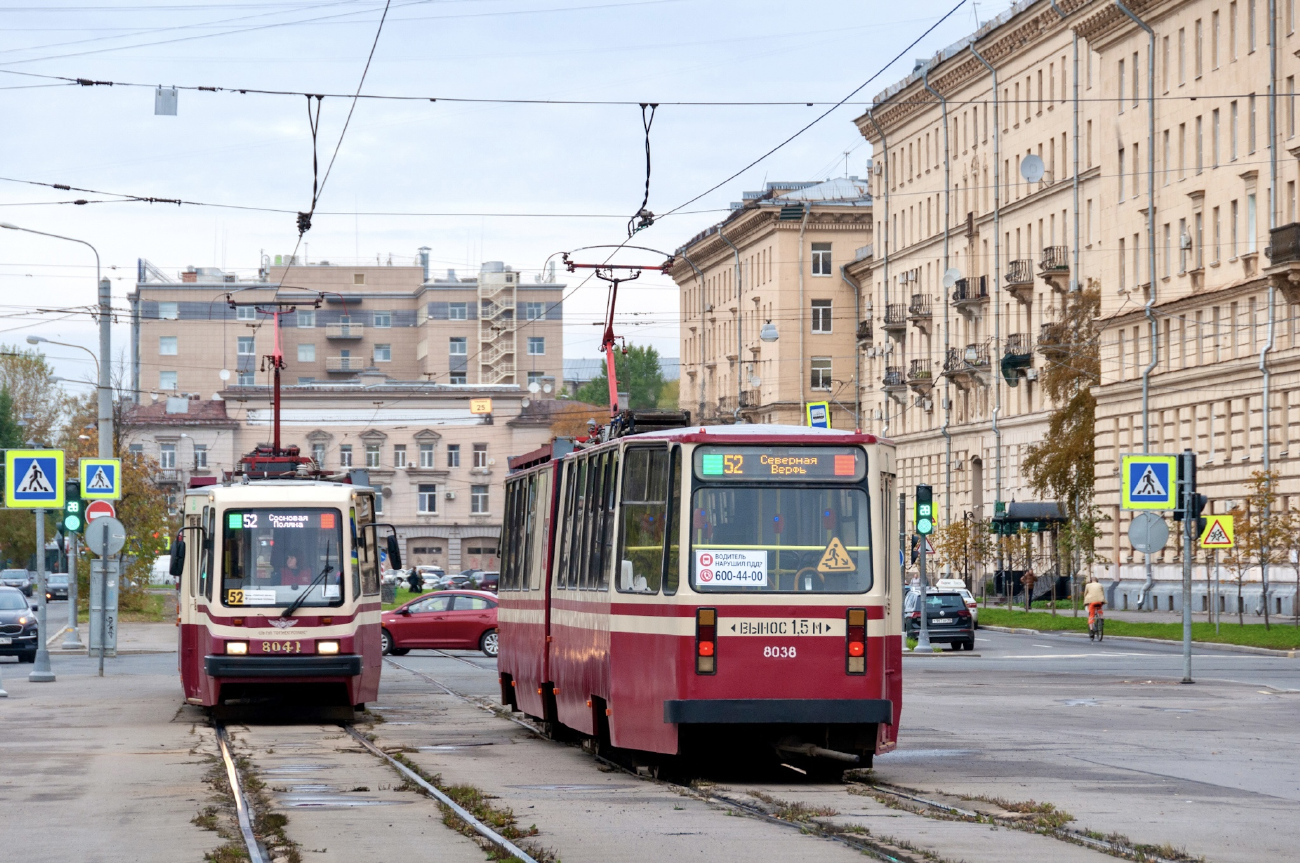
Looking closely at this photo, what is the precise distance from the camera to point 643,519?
16.0 m

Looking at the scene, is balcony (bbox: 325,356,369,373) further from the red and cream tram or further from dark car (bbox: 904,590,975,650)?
the red and cream tram

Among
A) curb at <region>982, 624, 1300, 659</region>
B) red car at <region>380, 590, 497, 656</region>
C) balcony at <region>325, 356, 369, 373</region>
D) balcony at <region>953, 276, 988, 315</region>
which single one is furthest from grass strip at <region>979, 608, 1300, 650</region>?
balcony at <region>325, 356, 369, 373</region>

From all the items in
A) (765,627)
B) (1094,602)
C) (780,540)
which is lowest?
(1094,602)

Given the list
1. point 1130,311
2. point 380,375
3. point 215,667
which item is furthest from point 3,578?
point 215,667

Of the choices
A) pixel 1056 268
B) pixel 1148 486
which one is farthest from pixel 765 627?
pixel 1056 268

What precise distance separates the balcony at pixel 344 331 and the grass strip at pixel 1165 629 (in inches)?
3004

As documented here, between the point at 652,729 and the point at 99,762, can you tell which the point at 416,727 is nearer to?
the point at 99,762

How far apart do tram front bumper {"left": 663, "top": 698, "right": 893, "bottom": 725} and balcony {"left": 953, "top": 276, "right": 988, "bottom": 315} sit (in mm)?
67586

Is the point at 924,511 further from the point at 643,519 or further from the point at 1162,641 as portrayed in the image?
the point at 643,519

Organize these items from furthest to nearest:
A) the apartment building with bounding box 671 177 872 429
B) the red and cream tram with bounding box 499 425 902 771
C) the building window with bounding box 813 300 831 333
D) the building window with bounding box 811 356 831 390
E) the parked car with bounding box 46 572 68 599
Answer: the building window with bounding box 813 300 831 333, the apartment building with bounding box 671 177 872 429, the building window with bounding box 811 356 831 390, the parked car with bounding box 46 572 68 599, the red and cream tram with bounding box 499 425 902 771

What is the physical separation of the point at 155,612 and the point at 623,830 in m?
56.2

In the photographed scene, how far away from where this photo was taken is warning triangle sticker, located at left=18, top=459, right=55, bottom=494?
31188mm

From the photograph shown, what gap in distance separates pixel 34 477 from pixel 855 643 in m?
19.0

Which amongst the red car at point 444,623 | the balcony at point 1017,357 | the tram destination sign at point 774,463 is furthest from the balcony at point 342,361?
the tram destination sign at point 774,463
